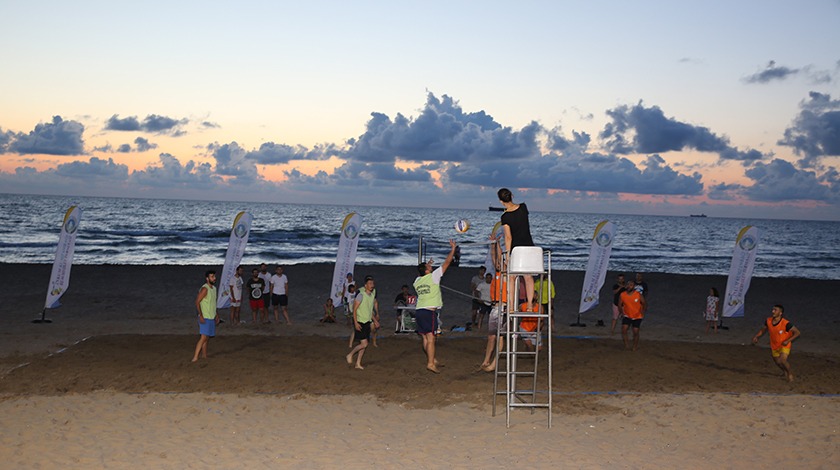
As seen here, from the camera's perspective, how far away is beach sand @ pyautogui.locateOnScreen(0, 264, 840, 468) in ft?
27.3

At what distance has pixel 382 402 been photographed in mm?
→ 10570

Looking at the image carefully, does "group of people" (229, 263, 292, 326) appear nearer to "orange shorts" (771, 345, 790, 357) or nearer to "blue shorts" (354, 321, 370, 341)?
"blue shorts" (354, 321, 370, 341)

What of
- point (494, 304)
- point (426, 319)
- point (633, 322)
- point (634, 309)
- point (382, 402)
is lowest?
point (382, 402)

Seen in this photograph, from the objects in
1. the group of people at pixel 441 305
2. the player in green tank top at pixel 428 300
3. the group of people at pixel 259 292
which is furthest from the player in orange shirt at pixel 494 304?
the group of people at pixel 259 292

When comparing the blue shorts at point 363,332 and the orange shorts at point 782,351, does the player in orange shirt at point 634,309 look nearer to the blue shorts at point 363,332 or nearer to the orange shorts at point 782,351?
the orange shorts at point 782,351

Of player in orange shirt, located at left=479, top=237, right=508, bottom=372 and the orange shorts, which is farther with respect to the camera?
the orange shorts

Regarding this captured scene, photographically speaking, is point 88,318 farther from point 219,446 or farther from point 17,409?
point 219,446

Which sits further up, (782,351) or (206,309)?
(206,309)

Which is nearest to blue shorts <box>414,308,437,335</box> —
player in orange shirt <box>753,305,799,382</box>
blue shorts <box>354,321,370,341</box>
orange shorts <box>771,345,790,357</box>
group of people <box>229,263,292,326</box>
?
blue shorts <box>354,321,370,341</box>

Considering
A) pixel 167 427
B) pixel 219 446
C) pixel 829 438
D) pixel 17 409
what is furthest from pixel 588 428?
pixel 17 409

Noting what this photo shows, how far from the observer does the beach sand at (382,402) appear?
8320 mm

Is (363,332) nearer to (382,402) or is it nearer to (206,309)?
(382,402)

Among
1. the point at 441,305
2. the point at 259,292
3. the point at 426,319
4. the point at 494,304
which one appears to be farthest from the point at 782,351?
the point at 259,292

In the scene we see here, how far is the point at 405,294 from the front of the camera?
644 inches
